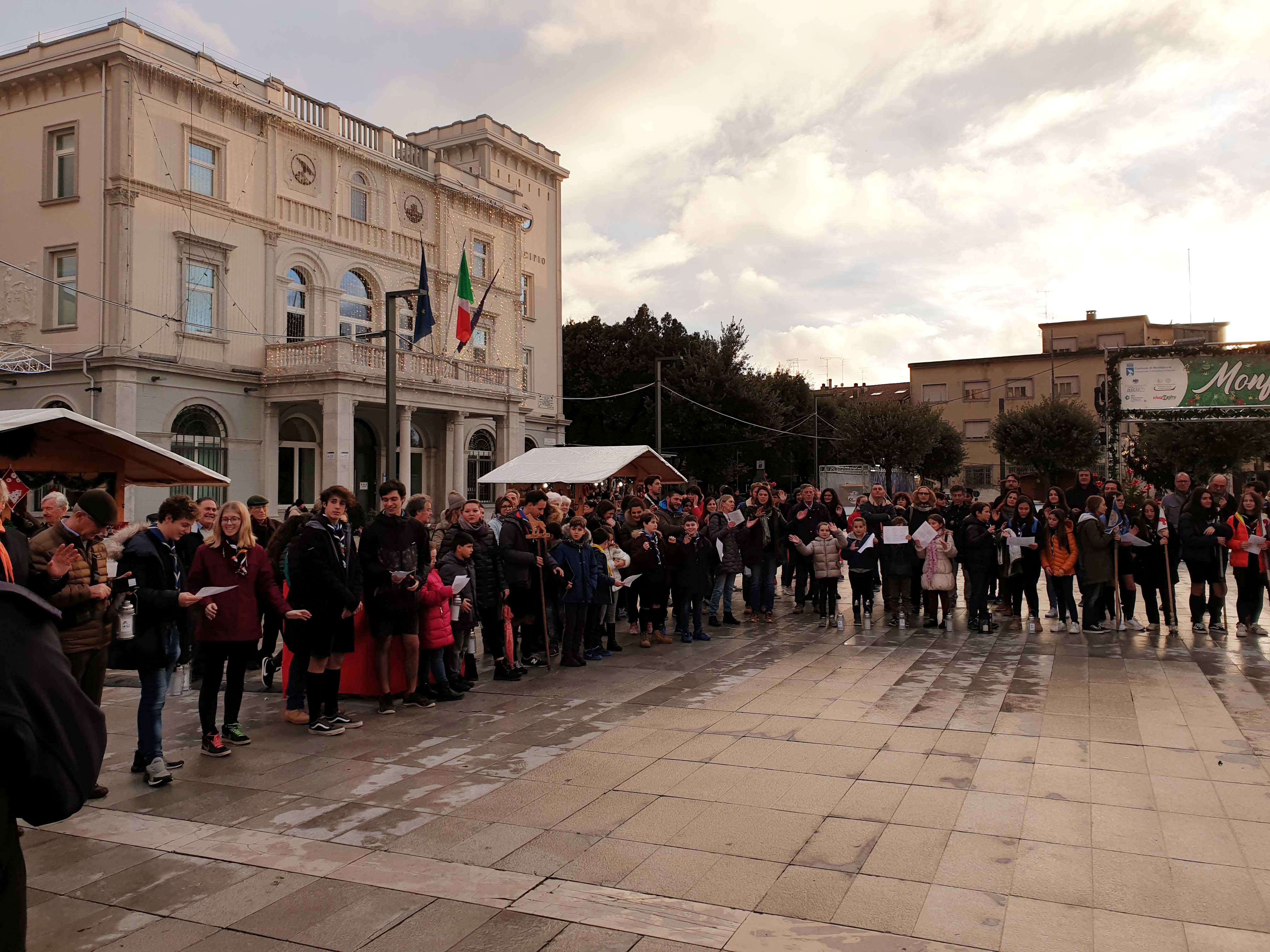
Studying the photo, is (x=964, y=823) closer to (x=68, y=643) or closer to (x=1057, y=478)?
(x=68, y=643)

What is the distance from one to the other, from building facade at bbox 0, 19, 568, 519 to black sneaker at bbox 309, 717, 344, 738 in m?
13.0

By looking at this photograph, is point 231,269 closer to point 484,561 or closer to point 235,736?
point 484,561

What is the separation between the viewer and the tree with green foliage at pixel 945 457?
55.9m

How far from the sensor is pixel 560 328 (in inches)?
1613

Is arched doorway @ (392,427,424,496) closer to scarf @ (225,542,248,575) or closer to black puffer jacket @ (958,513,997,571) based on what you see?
black puffer jacket @ (958,513,997,571)

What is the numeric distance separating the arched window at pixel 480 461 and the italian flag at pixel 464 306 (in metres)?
7.78

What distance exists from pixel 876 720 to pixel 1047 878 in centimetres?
307

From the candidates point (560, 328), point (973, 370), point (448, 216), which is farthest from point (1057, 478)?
point (448, 216)

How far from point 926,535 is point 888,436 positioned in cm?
3980

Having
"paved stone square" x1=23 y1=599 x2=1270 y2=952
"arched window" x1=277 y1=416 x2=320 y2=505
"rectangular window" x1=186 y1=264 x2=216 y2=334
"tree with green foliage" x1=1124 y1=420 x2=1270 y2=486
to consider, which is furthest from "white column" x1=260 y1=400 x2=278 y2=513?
"tree with green foliage" x1=1124 y1=420 x2=1270 y2=486

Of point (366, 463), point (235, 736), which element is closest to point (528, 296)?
point (366, 463)

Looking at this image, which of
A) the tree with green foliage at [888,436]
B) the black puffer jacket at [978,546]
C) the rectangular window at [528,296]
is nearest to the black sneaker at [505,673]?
the black puffer jacket at [978,546]

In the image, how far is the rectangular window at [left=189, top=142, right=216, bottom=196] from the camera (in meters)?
24.9

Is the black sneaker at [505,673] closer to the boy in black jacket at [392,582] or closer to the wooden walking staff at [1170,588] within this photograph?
the boy in black jacket at [392,582]
